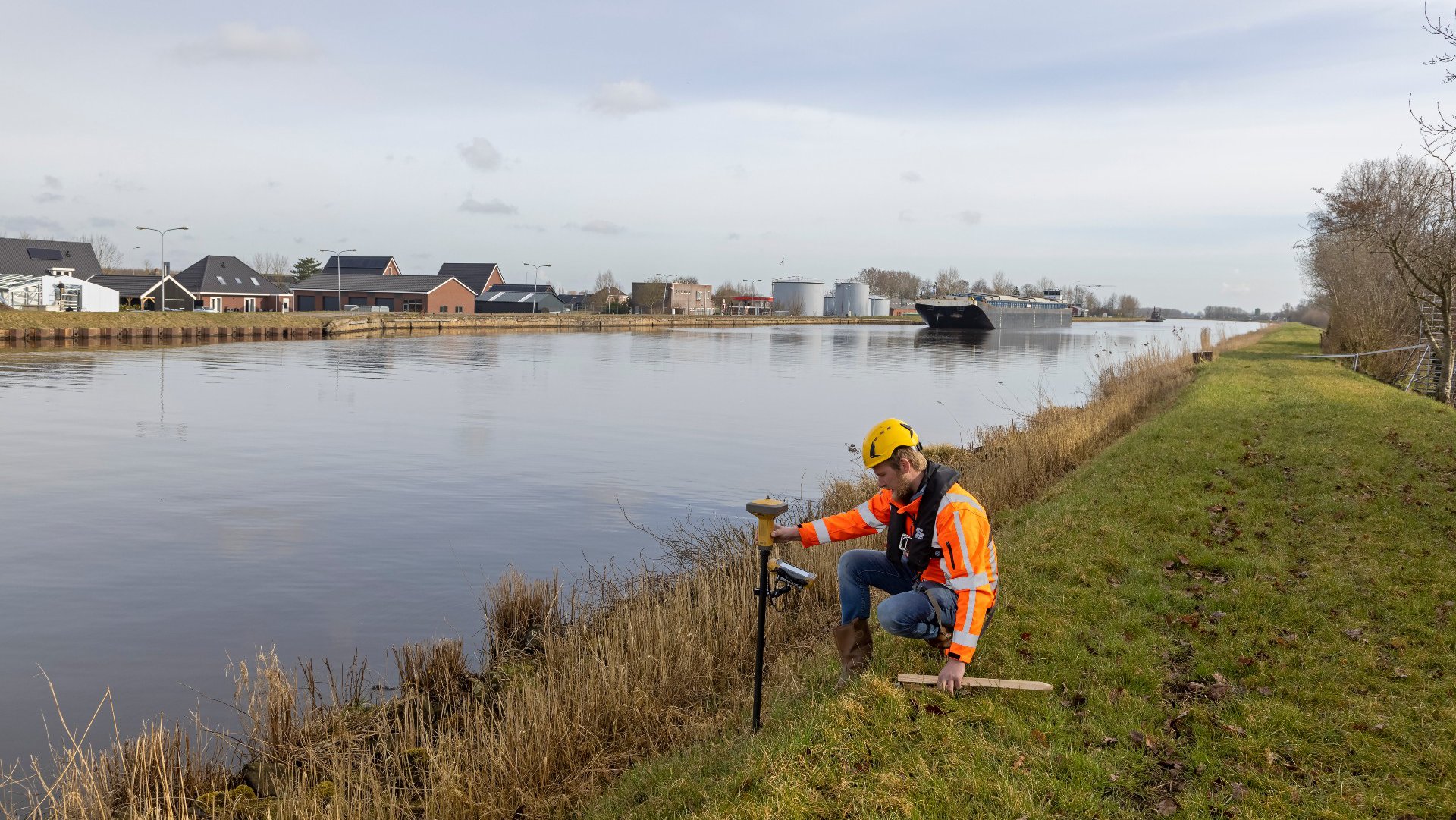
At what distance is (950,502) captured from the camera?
213 inches

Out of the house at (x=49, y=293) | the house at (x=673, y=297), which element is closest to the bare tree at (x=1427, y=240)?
the house at (x=49, y=293)

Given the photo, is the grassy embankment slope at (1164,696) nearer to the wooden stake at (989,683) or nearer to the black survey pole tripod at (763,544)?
the wooden stake at (989,683)

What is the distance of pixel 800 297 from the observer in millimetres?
169625

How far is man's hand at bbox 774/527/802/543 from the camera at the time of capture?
5.62 m

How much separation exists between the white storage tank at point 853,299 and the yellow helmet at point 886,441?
530ft

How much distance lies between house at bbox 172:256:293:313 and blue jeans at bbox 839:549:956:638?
88.5 meters

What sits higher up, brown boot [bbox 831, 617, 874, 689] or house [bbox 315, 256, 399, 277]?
house [bbox 315, 256, 399, 277]

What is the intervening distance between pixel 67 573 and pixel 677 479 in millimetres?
9211

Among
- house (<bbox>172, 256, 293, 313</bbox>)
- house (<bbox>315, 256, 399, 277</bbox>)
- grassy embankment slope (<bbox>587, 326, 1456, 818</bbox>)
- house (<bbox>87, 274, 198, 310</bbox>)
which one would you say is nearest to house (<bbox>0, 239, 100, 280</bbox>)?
house (<bbox>87, 274, 198, 310</bbox>)

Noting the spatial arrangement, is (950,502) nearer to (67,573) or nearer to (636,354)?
(67,573)

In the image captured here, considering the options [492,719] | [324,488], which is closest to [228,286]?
[324,488]

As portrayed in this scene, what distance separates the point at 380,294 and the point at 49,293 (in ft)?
128

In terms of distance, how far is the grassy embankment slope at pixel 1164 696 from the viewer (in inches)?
189

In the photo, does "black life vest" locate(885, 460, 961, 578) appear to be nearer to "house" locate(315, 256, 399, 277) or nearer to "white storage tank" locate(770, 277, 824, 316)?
"house" locate(315, 256, 399, 277)
